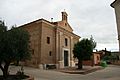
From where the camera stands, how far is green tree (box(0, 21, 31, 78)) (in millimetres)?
13941

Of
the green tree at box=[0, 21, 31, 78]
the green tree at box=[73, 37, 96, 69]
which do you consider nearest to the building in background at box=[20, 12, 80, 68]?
the green tree at box=[73, 37, 96, 69]

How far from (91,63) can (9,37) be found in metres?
26.3

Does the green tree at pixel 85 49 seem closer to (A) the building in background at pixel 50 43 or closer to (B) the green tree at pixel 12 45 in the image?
(A) the building in background at pixel 50 43

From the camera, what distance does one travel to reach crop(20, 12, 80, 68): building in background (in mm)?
27156

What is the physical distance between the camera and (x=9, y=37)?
1414cm

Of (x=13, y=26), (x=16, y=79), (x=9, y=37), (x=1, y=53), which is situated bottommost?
(x=16, y=79)

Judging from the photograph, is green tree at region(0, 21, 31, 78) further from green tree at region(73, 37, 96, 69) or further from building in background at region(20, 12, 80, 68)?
green tree at region(73, 37, 96, 69)

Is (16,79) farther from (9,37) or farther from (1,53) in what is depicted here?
(9,37)

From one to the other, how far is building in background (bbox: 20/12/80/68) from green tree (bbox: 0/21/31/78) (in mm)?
10519

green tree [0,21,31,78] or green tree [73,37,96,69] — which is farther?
green tree [73,37,96,69]

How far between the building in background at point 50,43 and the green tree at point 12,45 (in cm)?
1052

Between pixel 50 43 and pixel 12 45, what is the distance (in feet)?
49.6

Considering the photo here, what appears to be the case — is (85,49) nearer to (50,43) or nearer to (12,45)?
(50,43)

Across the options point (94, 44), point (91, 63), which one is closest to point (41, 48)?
point (94, 44)
